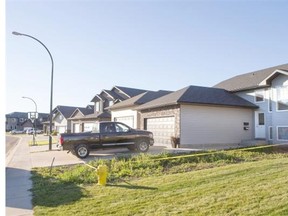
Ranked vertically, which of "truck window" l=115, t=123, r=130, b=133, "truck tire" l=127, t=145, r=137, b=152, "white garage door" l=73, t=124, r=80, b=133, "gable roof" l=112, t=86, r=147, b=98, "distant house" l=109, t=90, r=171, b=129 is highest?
"gable roof" l=112, t=86, r=147, b=98

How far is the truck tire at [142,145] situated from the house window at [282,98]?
34.7ft

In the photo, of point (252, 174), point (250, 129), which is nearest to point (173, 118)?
point (250, 129)

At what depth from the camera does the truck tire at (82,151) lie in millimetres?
15914

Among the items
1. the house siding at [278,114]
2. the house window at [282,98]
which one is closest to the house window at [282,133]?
the house siding at [278,114]

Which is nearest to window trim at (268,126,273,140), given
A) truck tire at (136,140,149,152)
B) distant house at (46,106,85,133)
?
truck tire at (136,140,149,152)

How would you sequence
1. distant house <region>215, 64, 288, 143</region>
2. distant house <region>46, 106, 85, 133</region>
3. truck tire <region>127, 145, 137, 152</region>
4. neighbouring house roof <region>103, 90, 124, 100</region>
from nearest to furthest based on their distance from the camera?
truck tire <region>127, 145, 137, 152</region> < distant house <region>215, 64, 288, 143</region> < neighbouring house roof <region>103, 90, 124, 100</region> < distant house <region>46, 106, 85, 133</region>

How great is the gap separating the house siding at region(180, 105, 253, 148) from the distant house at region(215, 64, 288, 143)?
0.86 m

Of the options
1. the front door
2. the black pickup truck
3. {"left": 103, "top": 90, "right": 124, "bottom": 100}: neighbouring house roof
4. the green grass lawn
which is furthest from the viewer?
{"left": 103, "top": 90, "right": 124, "bottom": 100}: neighbouring house roof

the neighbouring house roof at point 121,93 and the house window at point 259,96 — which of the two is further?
the neighbouring house roof at point 121,93

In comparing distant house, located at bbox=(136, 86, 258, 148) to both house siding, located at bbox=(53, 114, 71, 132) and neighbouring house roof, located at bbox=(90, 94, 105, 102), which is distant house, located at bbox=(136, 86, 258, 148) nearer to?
neighbouring house roof, located at bbox=(90, 94, 105, 102)

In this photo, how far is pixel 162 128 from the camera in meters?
22.9

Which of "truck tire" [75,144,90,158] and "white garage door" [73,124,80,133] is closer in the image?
"truck tire" [75,144,90,158]

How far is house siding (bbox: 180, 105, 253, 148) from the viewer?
20.5 meters

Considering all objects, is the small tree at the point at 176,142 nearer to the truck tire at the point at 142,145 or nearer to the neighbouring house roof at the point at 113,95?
the truck tire at the point at 142,145
